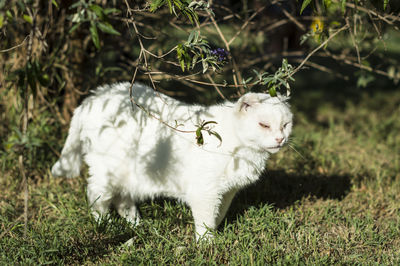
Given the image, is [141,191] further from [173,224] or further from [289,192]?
[289,192]

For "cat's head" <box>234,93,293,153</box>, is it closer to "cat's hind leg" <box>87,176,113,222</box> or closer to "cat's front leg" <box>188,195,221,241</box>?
"cat's front leg" <box>188,195,221,241</box>

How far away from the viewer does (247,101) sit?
2.47 meters

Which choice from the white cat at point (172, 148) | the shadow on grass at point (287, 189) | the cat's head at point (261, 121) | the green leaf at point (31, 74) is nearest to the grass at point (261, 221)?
the shadow on grass at point (287, 189)

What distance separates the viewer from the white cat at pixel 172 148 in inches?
99.4

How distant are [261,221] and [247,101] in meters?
0.98

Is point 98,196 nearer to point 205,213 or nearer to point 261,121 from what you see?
point 205,213

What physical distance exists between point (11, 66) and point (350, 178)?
3506 mm

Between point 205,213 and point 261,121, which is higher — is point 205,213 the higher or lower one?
the lower one

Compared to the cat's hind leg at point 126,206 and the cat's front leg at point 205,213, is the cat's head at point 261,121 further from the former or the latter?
the cat's hind leg at point 126,206

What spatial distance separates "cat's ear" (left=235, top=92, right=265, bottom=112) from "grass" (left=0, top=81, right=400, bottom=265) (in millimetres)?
858

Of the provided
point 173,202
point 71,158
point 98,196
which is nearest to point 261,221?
point 173,202

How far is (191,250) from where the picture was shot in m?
2.56

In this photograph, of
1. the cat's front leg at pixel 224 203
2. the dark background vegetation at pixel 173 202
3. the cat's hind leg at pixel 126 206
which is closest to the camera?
the dark background vegetation at pixel 173 202

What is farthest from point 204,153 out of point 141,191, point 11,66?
point 11,66
